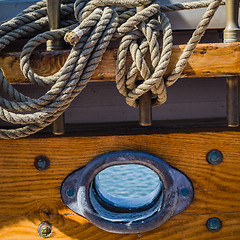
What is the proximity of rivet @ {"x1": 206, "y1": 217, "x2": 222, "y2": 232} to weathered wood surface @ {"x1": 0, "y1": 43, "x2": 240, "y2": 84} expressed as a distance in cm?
67

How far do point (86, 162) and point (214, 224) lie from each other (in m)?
0.64

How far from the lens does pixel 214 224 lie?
1.62 metres

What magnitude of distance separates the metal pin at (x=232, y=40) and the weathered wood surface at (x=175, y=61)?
2.8 inches

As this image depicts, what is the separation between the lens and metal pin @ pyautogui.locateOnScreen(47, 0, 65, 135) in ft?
4.66

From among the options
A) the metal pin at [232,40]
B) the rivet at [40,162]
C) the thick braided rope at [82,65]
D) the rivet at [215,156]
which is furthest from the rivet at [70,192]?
the metal pin at [232,40]

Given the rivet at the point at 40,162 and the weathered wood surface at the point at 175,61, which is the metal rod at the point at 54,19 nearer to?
the weathered wood surface at the point at 175,61

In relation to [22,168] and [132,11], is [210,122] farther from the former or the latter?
[22,168]

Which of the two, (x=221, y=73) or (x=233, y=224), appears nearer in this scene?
(x=221, y=73)

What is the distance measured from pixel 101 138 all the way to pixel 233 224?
0.71 metres

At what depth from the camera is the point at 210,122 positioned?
1.74m

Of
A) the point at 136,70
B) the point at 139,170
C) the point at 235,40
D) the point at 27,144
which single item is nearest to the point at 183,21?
the point at 235,40

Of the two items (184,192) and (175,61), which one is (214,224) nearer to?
(184,192)

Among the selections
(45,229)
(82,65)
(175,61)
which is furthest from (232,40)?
(45,229)

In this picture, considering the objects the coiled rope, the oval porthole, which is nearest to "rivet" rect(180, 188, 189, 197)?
the oval porthole
